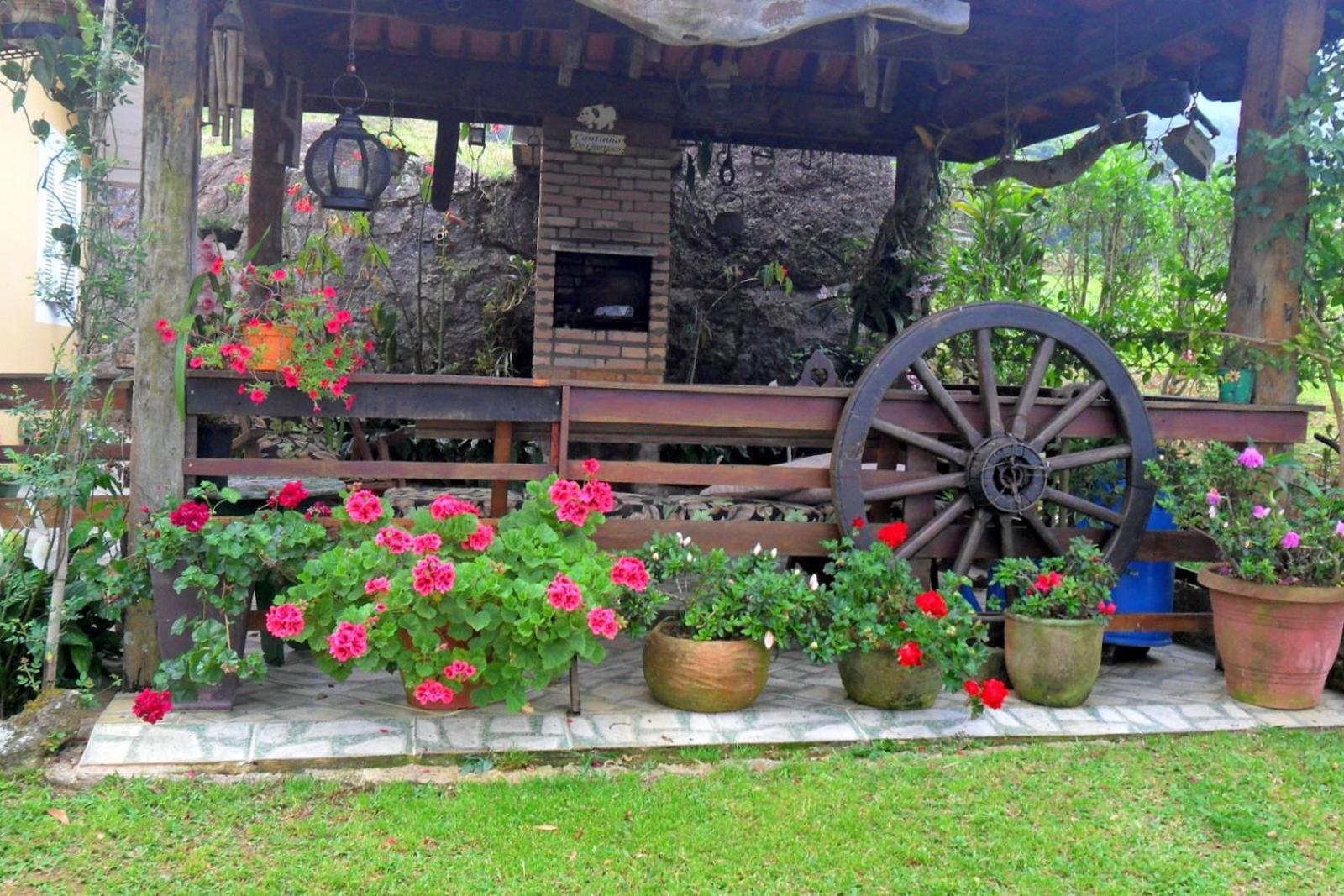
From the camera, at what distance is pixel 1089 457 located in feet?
14.7

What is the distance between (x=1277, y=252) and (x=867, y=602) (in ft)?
8.34

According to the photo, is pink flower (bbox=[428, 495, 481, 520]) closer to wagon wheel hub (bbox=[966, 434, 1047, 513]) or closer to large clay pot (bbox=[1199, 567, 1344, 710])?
wagon wheel hub (bbox=[966, 434, 1047, 513])

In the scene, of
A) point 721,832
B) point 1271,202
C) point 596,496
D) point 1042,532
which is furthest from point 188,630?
point 1271,202

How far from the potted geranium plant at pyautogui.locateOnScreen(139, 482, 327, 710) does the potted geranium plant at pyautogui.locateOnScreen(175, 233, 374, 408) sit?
1.42ft

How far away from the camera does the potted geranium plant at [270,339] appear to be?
12.5 feet

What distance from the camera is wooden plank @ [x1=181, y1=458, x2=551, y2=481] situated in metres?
3.92

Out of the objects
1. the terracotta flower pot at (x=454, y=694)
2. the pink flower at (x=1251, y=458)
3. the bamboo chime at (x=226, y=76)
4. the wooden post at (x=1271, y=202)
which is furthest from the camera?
the bamboo chime at (x=226, y=76)

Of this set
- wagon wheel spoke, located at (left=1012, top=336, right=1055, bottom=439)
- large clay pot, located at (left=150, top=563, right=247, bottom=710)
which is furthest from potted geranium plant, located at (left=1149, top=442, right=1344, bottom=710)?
large clay pot, located at (left=150, top=563, right=247, bottom=710)

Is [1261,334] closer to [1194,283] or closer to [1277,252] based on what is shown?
[1277,252]

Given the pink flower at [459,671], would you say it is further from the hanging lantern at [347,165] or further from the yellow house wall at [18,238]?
the yellow house wall at [18,238]

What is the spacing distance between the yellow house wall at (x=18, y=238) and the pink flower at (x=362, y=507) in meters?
6.35

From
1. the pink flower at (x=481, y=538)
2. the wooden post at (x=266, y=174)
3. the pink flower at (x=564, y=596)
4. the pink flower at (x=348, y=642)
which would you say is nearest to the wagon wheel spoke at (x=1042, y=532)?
the pink flower at (x=564, y=596)

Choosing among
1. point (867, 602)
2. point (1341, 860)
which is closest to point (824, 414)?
point (867, 602)

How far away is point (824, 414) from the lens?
436 cm
